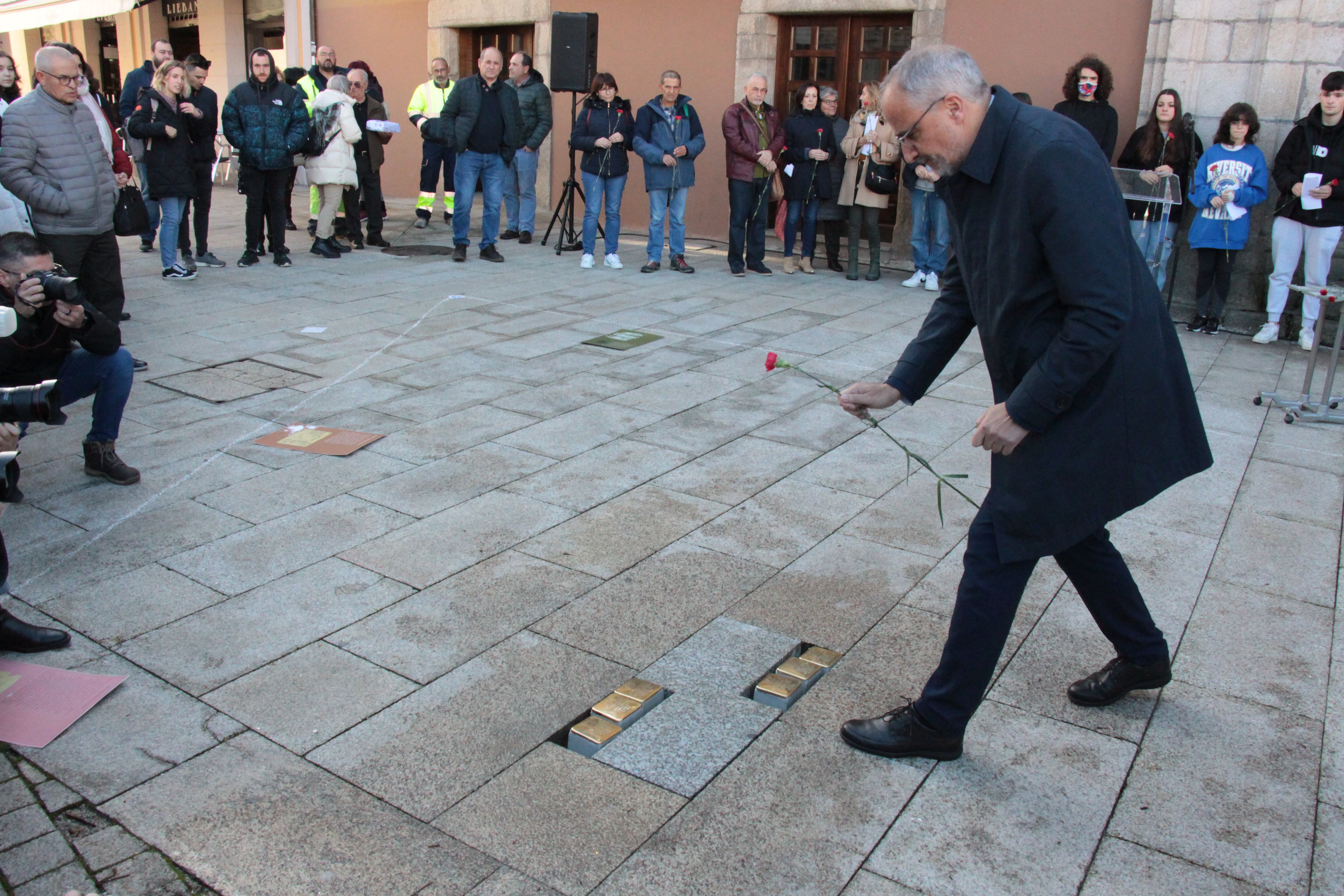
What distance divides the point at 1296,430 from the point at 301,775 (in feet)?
18.0

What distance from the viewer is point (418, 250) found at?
1117 cm

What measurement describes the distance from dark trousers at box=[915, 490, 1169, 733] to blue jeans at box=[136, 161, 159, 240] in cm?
799

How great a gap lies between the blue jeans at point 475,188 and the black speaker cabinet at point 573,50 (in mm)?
1221

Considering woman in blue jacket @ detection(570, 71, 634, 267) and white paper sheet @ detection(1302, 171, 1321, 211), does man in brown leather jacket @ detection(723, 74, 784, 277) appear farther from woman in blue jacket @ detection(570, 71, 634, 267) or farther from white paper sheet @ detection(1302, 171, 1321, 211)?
white paper sheet @ detection(1302, 171, 1321, 211)

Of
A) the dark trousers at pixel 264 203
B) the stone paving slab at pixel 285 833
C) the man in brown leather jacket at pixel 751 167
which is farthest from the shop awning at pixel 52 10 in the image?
the stone paving slab at pixel 285 833

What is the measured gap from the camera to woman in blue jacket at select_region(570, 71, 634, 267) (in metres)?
10.2

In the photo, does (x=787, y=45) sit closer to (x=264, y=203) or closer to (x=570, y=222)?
(x=570, y=222)

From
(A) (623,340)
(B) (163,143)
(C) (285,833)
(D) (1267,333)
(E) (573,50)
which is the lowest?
(C) (285,833)

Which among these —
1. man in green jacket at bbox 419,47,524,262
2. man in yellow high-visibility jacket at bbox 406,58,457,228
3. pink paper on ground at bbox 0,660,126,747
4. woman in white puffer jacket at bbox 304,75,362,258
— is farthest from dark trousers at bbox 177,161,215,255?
pink paper on ground at bbox 0,660,126,747

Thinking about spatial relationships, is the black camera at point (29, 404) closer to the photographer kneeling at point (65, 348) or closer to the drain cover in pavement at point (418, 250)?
the photographer kneeling at point (65, 348)

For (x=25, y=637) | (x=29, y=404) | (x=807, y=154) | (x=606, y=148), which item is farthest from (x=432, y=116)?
(x=25, y=637)

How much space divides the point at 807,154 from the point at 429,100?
448cm

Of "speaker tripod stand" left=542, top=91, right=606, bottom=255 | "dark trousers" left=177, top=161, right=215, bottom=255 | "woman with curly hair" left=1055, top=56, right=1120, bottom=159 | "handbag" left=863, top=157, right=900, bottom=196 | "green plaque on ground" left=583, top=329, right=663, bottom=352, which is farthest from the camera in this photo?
"speaker tripod stand" left=542, top=91, right=606, bottom=255

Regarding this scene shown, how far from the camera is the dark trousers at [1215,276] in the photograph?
8406mm
